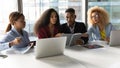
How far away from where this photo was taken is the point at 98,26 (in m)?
2.98

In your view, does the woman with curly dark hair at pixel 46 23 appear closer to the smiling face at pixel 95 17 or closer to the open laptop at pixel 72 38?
the open laptop at pixel 72 38

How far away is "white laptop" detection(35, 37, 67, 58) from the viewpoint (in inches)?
69.1

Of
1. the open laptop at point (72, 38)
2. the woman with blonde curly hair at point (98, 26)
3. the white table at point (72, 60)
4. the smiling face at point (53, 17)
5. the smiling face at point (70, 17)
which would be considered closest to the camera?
the white table at point (72, 60)

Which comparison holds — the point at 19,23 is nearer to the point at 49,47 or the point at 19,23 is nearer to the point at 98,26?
the point at 49,47

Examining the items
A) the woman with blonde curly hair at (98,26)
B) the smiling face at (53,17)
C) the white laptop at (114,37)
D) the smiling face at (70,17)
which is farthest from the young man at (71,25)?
the white laptop at (114,37)

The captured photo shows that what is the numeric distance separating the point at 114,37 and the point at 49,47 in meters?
0.88

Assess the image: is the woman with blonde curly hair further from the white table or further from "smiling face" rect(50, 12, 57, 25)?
the white table

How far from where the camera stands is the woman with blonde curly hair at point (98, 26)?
116 inches

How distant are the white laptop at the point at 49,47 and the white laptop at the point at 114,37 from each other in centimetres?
67

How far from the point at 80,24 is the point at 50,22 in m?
0.55

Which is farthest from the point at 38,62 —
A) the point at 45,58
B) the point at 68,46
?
the point at 68,46

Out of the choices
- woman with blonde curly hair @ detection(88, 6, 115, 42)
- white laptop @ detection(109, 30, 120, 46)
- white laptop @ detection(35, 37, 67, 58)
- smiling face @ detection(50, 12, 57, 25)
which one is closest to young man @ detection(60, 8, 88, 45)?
woman with blonde curly hair @ detection(88, 6, 115, 42)

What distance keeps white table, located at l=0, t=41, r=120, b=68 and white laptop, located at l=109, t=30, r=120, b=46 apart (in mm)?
216

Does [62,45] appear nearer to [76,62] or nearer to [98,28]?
[76,62]
